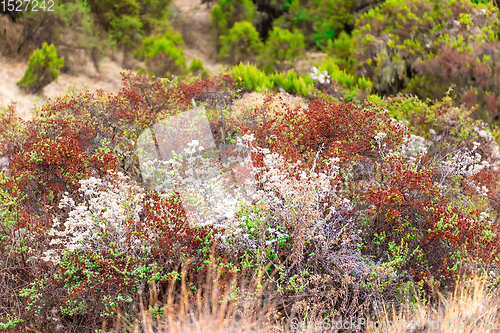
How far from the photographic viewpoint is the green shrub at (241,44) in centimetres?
1098

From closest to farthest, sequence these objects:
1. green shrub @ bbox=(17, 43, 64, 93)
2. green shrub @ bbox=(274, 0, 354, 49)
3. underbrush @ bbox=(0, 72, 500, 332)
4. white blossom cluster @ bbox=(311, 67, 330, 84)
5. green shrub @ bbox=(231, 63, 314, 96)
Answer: underbrush @ bbox=(0, 72, 500, 332) < white blossom cluster @ bbox=(311, 67, 330, 84) < green shrub @ bbox=(231, 63, 314, 96) < green shrub @ bbox=(17, 43, 64, 93) < green shrub @ bbox=(274, 0, 354, 49)

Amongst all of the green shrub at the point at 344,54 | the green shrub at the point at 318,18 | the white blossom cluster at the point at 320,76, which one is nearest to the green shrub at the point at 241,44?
the green shrub at the point at 318,18

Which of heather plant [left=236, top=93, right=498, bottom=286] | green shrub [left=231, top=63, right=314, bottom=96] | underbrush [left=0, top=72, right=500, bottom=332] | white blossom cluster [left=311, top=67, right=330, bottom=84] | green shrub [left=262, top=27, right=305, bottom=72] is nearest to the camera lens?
underbrush [left=0, top=72, right=500, bottom=332]

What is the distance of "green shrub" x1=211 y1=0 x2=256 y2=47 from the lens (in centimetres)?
1205

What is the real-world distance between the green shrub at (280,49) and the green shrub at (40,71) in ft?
16.2

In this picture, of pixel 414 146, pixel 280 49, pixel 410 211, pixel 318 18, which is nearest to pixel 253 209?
pixel 410 211

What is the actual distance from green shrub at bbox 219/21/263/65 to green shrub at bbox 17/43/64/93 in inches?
181

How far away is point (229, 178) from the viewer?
4.09 meters

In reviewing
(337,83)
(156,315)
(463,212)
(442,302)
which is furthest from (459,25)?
(156,315)

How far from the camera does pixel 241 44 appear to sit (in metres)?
11.2

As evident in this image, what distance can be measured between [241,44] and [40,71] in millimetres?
5192

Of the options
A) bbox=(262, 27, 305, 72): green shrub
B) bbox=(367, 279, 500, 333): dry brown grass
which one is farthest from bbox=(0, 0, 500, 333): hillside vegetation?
bbox=(262, 27, 305, 72): green shrub

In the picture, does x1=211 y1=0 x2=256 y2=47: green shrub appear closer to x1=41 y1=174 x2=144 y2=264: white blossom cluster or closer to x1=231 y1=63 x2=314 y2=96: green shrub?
x1=231 y1=63 x2=314 y2=96: green shrub

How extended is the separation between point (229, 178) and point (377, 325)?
1.86 m
